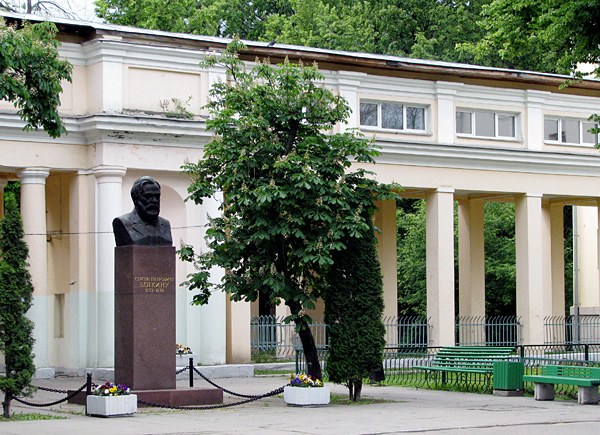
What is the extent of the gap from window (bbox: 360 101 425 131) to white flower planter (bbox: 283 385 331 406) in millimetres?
15693

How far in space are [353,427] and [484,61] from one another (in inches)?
1519

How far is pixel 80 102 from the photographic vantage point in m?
32.4

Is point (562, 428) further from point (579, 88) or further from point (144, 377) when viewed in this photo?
point (579, 88)

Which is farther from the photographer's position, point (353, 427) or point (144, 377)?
point (144, 377)

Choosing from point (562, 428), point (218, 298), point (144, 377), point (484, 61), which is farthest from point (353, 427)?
point (484, 61)

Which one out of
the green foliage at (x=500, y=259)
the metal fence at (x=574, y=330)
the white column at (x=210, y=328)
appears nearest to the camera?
the white column at (x=210, y=328)

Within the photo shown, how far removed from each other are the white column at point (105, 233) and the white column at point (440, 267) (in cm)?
1081

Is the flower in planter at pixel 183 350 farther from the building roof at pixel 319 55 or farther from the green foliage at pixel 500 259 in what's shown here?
the green foliage at pixel 500 259

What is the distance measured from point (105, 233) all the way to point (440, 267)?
36.9 feet

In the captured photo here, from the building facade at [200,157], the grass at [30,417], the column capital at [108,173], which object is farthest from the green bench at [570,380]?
the column capital at [108,173]

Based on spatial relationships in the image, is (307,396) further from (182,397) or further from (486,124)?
(486,124)

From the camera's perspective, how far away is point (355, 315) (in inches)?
924

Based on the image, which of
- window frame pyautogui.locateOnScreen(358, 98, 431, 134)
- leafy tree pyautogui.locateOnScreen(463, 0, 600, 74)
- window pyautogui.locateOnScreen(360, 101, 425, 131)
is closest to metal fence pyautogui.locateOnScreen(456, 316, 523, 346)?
window frame pyautogui.locateOnScreen(358, 98, 431, 134)

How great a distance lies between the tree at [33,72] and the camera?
18.2 m
